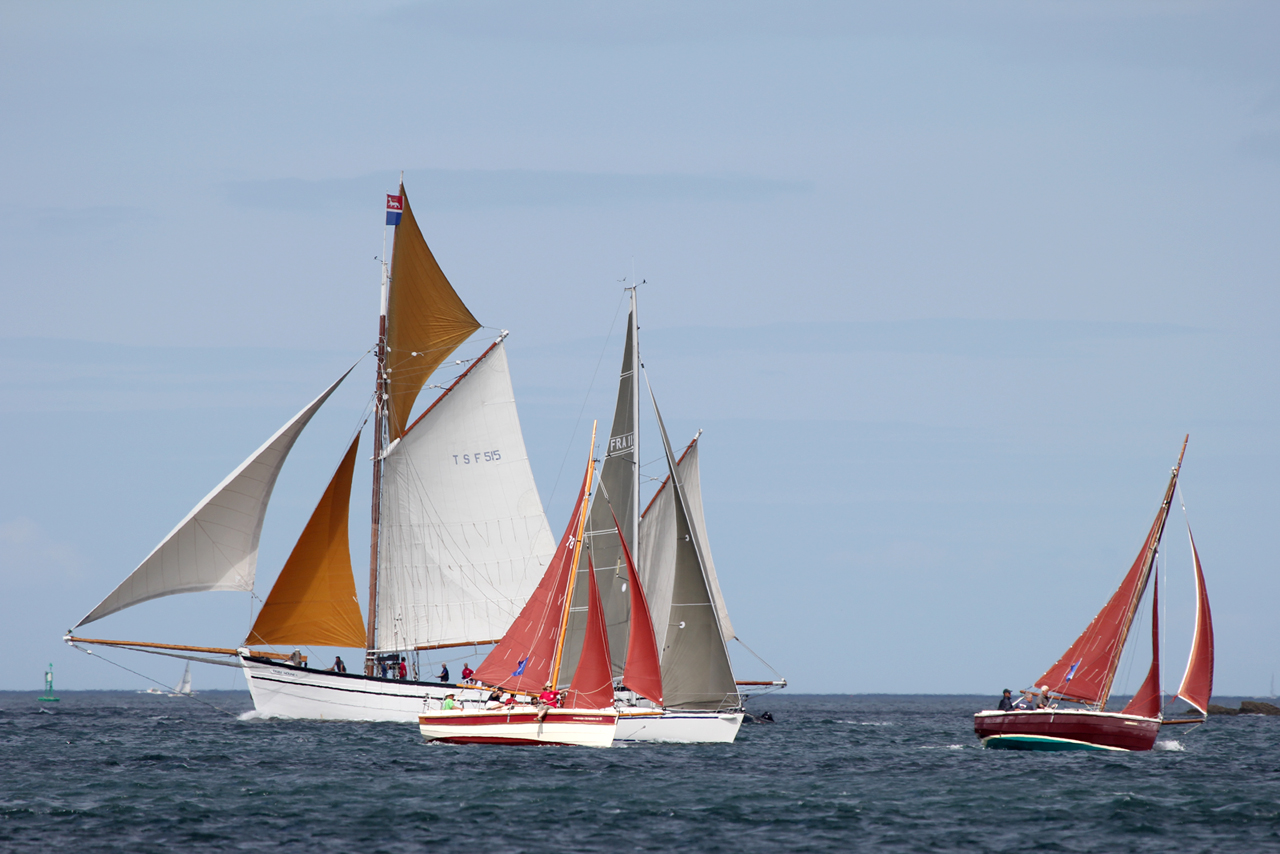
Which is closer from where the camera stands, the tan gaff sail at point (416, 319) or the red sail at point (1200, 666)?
the red sail at point (1200, 666)

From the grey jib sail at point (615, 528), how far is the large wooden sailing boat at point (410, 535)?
9.39 m

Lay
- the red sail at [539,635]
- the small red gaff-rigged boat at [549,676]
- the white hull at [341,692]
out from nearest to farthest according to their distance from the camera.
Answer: the small red gaff-rigged boat at [549,676]
the red sail at [539,635]
the white hull at [341,692]

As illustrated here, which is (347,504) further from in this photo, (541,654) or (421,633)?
(541,654)

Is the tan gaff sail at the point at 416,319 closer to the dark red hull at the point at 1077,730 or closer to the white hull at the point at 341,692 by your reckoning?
the white hull at the point at 341,692

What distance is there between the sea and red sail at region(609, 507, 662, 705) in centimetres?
245

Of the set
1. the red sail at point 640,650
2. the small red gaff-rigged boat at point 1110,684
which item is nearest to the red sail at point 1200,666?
the small red gaff-rigged boat at point 1110,684

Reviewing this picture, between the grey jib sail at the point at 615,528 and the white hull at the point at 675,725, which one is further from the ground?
the grey jib sail at the point at 615,528

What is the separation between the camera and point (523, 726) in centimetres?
4475

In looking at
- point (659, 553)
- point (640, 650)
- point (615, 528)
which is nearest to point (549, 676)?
point (640, 650)

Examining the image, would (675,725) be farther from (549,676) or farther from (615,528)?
(615,528)

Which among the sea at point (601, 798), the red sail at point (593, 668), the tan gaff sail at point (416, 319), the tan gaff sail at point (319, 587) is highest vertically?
the tan gaff sail at point (416, 319)

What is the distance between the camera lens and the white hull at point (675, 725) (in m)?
46.7

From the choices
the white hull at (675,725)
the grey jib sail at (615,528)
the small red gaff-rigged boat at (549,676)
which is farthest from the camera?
the grey jib sail at (615,528)

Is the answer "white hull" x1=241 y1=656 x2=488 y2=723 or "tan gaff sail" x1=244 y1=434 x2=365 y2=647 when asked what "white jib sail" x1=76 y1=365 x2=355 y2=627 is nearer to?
"tan gaff sail" x1=244 y1=434 x2=365 y2=647
